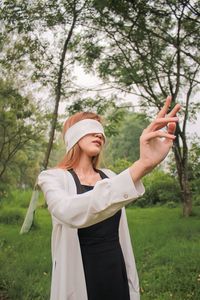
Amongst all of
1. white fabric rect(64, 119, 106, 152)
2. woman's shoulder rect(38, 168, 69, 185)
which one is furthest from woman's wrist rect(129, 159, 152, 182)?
white fabric rect(64, 119, 106, 152)

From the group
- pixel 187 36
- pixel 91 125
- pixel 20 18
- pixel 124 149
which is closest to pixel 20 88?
pixel 20 18

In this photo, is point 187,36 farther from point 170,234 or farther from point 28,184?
point 28,184

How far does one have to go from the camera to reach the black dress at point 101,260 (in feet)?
5.67

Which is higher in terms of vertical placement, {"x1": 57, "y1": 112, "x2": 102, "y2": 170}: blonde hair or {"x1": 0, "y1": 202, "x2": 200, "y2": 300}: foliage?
{"x1": 57, "y1": 112, "x2": 102, "y2": 170}: blonde hair

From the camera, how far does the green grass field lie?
4520 millimetres

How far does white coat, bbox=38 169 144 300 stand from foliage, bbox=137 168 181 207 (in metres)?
14.2

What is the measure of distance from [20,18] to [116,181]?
844 centimetres

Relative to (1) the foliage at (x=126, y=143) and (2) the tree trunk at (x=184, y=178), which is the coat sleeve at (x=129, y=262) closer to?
(2) the tree trunk at (x=184, y=178)

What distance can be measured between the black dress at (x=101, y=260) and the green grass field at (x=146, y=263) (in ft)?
9.22

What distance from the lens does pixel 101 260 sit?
1.75m

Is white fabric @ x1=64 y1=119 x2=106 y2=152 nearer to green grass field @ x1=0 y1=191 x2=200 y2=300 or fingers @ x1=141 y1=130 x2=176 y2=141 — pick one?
fingers @ x1=141 y1=130 x2=176 y2=141

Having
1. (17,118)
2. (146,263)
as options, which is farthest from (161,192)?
(146,263)

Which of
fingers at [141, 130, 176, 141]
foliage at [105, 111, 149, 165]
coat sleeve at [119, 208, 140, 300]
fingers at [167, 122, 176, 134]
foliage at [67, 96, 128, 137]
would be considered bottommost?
coat sleeve at [119, 208, 140, 300]

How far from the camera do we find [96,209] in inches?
45.9
